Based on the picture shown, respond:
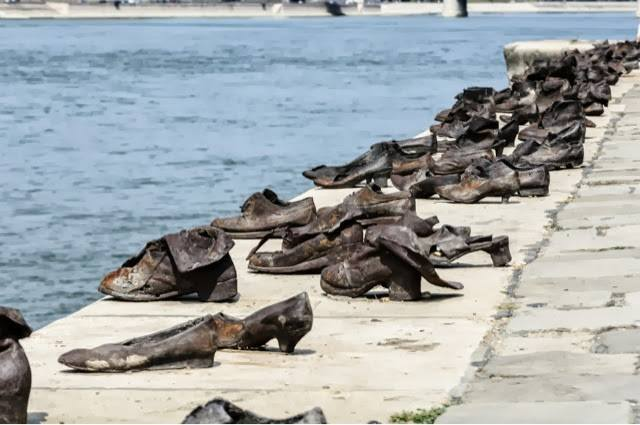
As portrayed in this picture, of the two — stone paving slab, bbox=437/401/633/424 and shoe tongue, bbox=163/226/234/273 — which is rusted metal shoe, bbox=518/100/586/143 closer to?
shoe tongue, bbox=163/226/234/273

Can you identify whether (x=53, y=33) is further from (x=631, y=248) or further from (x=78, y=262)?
(x=631, y=248)

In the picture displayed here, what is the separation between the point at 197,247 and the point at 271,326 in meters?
1.45

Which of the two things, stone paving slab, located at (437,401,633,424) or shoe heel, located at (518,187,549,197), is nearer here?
stone paving slab, located at (437,401,633,424)

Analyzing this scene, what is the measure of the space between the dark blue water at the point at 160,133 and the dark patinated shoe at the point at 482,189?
455 centimetres

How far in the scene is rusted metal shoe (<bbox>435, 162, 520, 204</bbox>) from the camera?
1235 cm

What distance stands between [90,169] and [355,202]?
19679 mm

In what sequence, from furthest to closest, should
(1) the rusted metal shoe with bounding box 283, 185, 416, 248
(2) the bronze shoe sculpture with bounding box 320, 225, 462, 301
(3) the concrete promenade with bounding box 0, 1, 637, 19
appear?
1. (3) the concrete promenade with bounding box 0, 1, 637, 19
2. (1) the rusted metal shoe with bounding box 283, 185, 416, 248
3. (2) the bronze shoe sculpture with bounding box 320, 225, 462, 301

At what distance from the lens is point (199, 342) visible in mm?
7008

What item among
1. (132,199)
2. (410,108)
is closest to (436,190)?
(132,199)

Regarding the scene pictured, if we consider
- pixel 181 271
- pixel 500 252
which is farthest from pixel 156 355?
pixel 500 252

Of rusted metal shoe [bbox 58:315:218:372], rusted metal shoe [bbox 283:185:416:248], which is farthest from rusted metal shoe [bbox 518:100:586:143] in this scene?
rusted metal shoe [bbox 58:315:218:372]

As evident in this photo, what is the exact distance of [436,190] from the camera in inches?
499

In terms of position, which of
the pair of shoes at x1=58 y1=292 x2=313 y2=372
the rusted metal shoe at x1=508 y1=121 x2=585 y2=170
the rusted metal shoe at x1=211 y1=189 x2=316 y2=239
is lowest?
the rusted metal shoe at x1=508 y1=121 x2=585 y2=170

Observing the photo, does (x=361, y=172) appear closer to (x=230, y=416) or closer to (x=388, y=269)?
(x=388, y=269)
